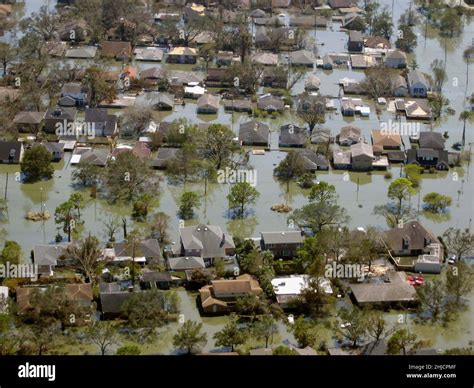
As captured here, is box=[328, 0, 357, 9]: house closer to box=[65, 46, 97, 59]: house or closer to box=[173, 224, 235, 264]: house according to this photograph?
box=[65, 46, 97, 59]: house

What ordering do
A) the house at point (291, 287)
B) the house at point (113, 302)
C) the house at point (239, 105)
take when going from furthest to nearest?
the house at point (239, 105)
the house at point (291, 287)
the house at point (113, 302)

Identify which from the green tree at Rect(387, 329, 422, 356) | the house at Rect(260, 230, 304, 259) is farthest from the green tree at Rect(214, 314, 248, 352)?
the house at Rect(260, 230, 304, 259)

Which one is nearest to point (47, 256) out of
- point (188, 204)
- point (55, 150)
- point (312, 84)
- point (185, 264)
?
point (185, 264)

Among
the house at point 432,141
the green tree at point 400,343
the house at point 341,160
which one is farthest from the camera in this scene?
the house at point 432,141

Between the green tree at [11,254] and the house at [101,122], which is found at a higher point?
the house at [101,122]

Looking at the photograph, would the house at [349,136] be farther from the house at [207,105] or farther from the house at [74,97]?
the house at [74,97]

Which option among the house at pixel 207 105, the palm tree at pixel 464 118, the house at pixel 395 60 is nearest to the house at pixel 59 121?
the house at pixel 207 105
